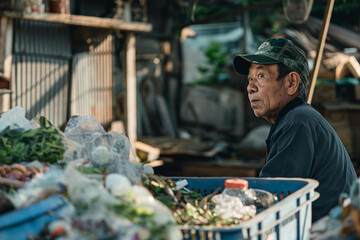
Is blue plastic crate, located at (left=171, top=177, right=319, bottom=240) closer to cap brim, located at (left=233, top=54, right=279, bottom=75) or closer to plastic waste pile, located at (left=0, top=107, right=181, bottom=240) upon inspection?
plastic waste pile, located at (left=0, top=107, right=181, bottom=240)

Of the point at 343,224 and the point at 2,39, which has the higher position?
the point at 2,39

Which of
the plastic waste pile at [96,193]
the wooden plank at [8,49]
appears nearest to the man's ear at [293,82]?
the plastic waste pile at [96,193]

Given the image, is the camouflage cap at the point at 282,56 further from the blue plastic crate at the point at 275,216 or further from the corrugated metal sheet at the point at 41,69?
the corrugated metal sheet at the point at 41,69

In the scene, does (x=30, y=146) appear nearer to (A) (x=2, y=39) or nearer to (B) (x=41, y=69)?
(A) (x=2, y=39)

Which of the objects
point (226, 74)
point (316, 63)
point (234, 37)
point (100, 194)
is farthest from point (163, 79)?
point (100, 194)

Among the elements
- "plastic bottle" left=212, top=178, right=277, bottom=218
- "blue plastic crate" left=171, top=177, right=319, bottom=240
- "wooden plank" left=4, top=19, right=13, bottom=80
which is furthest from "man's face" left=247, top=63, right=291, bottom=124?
"wooden plank" left=4, top=19, right=13, bottom=80

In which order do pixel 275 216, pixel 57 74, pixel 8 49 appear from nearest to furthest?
pixel 275 216 → pixel 8 49 → pixel 57 74

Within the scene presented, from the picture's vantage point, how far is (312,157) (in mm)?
3029

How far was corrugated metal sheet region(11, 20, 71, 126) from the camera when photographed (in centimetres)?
758

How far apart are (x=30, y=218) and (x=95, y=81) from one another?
7165 mm

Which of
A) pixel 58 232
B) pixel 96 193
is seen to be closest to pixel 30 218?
pixel 58 232

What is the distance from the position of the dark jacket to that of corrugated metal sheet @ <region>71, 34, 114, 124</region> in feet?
19.1

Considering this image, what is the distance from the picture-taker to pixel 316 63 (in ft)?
19.6

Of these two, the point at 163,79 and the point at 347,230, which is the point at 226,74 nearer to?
the point at 163,79
